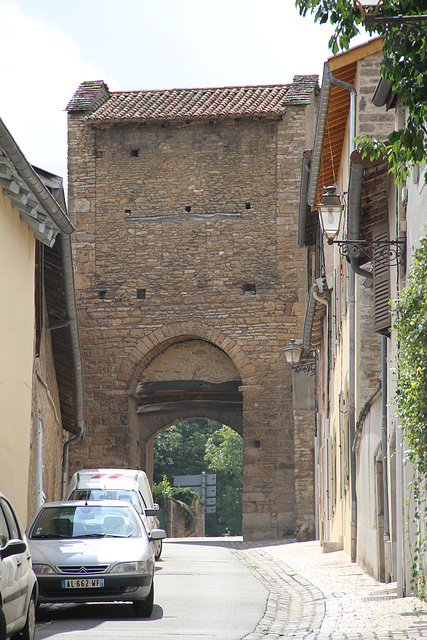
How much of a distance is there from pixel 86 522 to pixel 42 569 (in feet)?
3.61

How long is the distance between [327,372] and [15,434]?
376 inches

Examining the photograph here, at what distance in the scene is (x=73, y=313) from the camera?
16.9m

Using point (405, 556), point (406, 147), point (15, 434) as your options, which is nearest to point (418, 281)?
point (406, 147)

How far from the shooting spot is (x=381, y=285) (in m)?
11.8

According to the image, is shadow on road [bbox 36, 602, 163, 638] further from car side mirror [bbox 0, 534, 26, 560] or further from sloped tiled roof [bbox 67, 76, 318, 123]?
sloped tiled roof [bbox 67, 76, 318, 123]

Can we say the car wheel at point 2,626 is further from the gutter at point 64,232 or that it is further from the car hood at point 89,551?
the gutter at point 64,232

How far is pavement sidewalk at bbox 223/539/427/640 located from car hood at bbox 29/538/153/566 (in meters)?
1.37

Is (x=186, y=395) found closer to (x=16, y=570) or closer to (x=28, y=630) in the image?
(x=28, y=630)

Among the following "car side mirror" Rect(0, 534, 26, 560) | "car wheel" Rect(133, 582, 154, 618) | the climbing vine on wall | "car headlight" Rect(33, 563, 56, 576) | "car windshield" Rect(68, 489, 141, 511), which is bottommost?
"car wheel" Rect(133, 582, 154, 618)

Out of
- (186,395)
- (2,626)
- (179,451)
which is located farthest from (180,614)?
(179,451)

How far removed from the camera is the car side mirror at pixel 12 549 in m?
6.48

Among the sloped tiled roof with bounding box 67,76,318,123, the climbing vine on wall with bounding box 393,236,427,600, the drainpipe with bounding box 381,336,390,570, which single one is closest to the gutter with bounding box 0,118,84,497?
the drainpipe with bounding box 381,336,390,570

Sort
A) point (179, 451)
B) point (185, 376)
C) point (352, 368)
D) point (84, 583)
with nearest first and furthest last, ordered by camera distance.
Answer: point (84, 583), point (352, 368), point (185, 376), point (179, 451)

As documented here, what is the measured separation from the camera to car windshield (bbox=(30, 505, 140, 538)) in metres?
9.80
